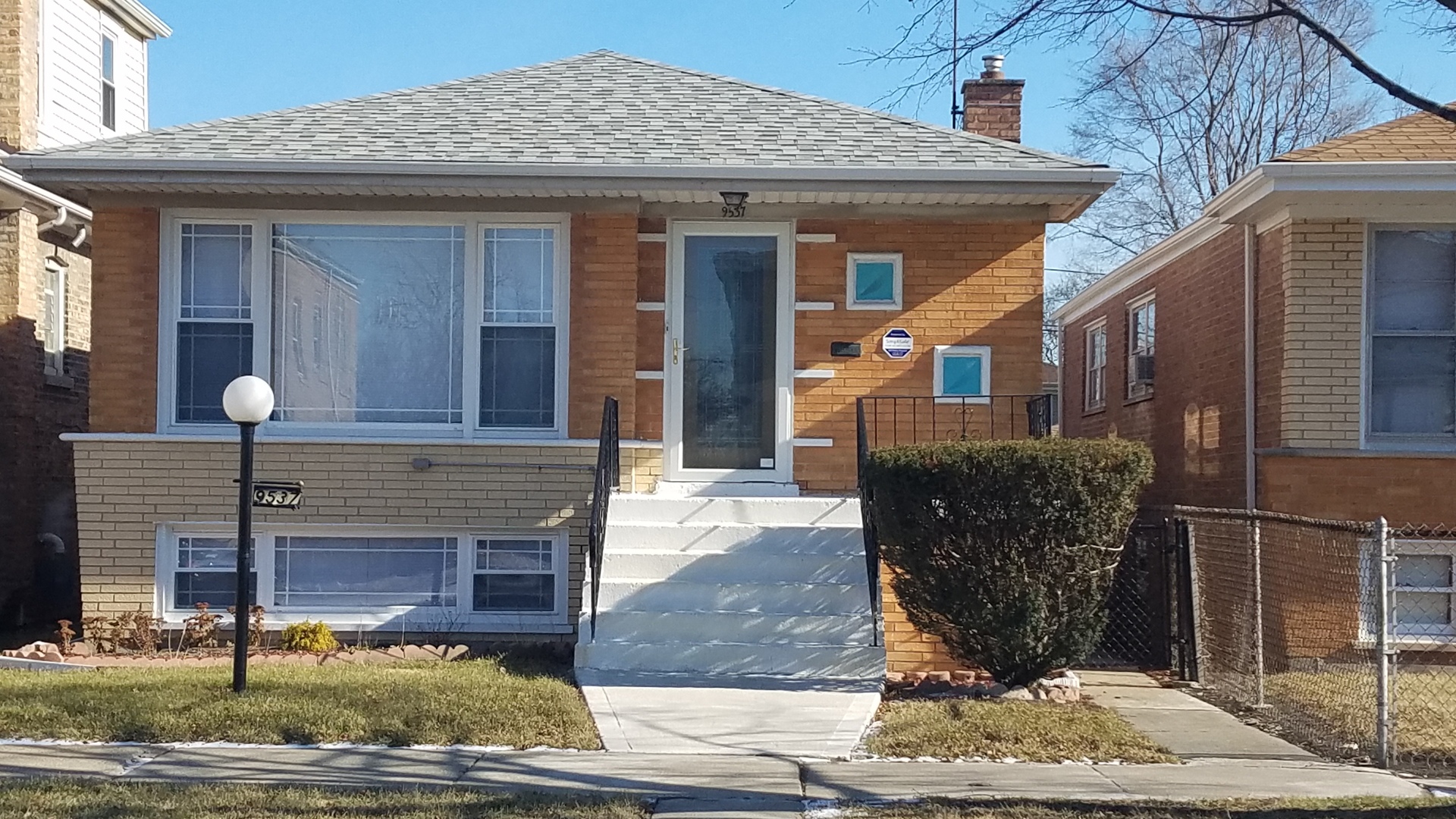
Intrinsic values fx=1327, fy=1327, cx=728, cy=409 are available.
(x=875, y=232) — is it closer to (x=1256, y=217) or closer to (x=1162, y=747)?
(x=1256, y=217)

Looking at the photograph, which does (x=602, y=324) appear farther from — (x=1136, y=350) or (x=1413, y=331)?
(x=1136, y=350)

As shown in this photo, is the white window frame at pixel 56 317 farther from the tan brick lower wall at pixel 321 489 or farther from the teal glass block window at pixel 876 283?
the teal glass block window at pixel 876 283

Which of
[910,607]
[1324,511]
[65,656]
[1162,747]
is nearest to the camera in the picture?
[1162,747]

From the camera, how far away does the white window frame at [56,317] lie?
14.0 m

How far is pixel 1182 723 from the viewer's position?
813 centimetres

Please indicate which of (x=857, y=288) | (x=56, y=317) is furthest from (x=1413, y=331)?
(x=56, y=317)

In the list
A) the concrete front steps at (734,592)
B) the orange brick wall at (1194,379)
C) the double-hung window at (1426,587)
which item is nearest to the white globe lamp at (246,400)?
the concrete front steps at (734,592)

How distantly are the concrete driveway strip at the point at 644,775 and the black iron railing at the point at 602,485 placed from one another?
2051 mm

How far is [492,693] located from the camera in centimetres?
796

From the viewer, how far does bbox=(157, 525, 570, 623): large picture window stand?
1040cm

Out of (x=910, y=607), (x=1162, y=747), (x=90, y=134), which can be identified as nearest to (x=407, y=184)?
(x=910, y=607)

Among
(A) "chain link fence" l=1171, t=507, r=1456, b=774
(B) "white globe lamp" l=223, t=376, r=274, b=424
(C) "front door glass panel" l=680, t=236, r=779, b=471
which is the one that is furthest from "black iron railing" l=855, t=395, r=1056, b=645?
(B) "white globe lamp" l=223, t=376, r=274, b=424

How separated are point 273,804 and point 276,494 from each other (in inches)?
164

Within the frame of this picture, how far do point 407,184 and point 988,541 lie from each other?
5039 millimetres
